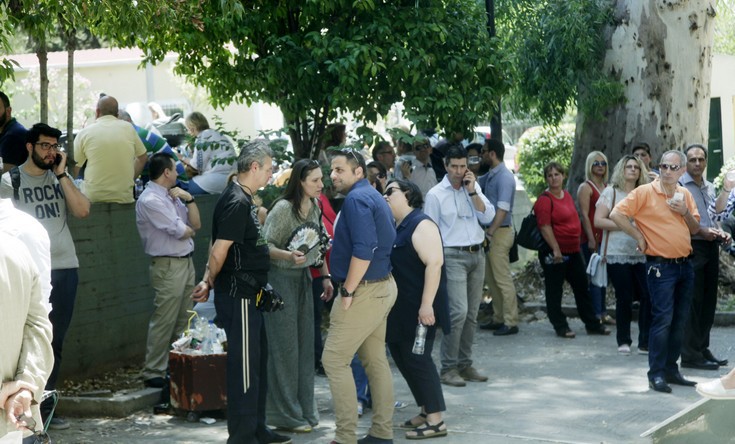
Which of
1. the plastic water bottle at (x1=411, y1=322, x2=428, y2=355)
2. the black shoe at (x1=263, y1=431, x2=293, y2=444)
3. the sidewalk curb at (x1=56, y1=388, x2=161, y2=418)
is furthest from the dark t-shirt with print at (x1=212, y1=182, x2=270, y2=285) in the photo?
the sidewalk curb at (x1=56, y1=388, x2=161, y2=418)

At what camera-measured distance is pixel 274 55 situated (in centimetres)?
1095

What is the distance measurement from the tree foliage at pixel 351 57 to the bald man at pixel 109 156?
2.66 ft

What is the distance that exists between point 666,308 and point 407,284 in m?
2.46

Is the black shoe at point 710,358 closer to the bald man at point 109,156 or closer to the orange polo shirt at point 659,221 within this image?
the orange polo shirt at point 659,221

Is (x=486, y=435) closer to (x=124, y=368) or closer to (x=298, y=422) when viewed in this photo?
(x=298, y=422)

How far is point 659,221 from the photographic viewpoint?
9.03 m

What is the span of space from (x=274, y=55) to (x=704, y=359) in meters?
5.13

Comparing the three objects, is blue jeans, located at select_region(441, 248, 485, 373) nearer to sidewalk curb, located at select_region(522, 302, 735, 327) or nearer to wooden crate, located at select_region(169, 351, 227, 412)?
wooden crate, located at select_region(169, 351, 227, 412)

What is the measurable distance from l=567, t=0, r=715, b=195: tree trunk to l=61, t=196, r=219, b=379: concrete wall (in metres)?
6.85

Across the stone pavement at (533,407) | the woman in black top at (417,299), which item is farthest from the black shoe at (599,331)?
the woman in black top at (417,299)

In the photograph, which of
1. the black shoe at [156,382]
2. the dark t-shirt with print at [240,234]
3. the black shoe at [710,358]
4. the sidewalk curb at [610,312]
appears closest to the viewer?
the dark t-shirt with print at [240,234]

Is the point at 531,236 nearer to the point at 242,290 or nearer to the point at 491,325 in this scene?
the point at 491,325

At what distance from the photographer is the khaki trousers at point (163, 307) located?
9086 mm

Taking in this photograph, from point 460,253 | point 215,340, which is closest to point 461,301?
point 460,253
